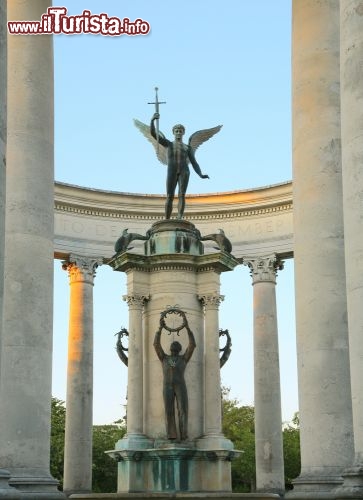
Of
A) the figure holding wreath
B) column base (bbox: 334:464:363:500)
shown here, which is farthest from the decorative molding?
column base (bbox: 334:464:363:500)

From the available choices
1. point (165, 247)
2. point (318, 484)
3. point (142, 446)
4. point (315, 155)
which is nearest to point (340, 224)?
point (315, 155)

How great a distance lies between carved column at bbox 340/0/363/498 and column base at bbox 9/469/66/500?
27325 millimetres

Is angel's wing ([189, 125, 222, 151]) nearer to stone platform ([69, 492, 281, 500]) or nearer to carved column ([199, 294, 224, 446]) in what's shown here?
carved column ([199, 294, 224, 446])

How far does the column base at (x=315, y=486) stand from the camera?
2429 inches

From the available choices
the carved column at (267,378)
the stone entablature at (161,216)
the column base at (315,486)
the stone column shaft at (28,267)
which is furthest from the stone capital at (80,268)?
the column base at (315,486)

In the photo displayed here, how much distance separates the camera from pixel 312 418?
6394 cm

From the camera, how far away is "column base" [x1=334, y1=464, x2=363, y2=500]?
144 ft

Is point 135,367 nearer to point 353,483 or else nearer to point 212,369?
point 212,369

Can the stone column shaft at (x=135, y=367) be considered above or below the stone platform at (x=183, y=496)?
above

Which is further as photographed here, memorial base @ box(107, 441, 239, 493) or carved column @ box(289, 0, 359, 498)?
memorial base @ box(107, 441, 239, 493)

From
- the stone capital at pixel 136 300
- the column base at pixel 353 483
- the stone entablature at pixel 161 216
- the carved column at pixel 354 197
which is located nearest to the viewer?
the column base at pixel 353 483

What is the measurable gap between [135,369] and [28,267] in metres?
22.2

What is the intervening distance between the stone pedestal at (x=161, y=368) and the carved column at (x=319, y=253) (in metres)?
19.3

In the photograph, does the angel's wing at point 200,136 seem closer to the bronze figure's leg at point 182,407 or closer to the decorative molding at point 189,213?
the bronze figure's leg at point 182,407
